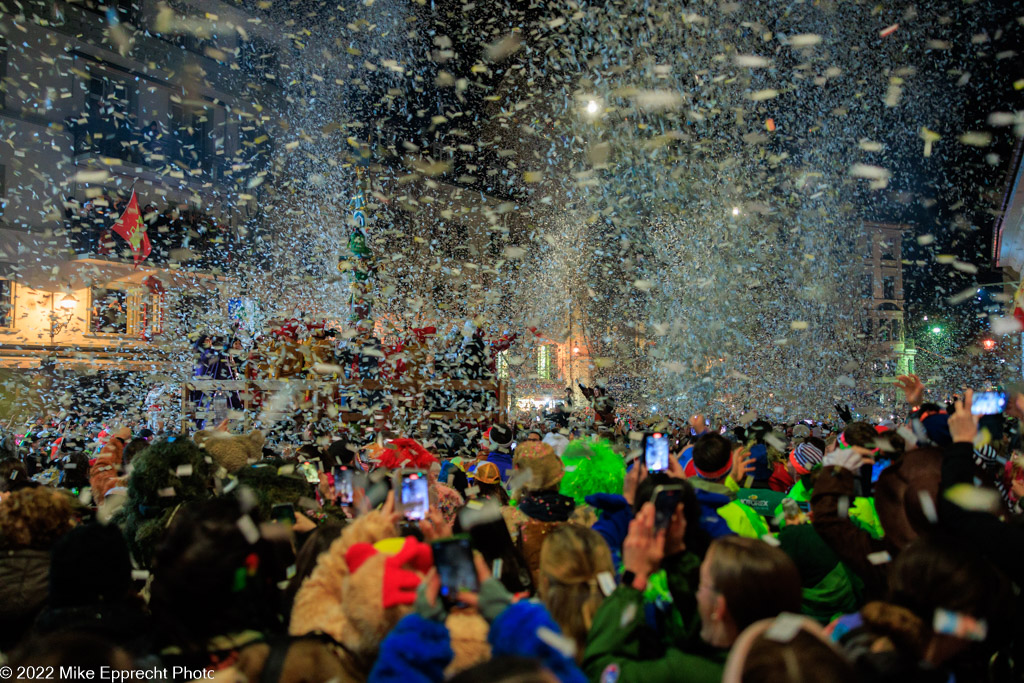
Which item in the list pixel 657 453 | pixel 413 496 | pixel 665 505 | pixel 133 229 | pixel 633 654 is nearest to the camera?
pixel 633 654

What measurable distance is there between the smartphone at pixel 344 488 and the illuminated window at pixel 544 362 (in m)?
22.4

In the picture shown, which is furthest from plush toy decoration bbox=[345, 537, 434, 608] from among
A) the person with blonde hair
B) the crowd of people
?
the person with blonde hair

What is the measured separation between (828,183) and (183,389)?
34.6m

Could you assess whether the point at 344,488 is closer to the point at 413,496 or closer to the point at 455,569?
the point at 413,496

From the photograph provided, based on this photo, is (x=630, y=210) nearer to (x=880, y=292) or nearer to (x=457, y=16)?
(x=457, y=16)

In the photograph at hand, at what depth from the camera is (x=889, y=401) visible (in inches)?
1059

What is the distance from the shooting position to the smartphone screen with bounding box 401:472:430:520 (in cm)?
338

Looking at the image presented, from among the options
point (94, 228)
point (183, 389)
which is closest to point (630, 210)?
point (94, 228)

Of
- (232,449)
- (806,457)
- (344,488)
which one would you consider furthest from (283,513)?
(806,457)

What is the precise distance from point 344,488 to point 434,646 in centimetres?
254

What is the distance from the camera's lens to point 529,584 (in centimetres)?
307

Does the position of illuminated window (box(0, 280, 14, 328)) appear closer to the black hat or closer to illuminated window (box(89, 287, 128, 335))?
illuminated window (box(89, 287, 128, 335))

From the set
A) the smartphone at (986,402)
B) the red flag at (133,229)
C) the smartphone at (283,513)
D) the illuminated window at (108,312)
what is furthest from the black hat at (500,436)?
the illuminated window at (108,312)

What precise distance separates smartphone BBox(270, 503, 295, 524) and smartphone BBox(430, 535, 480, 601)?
1.53 metres
